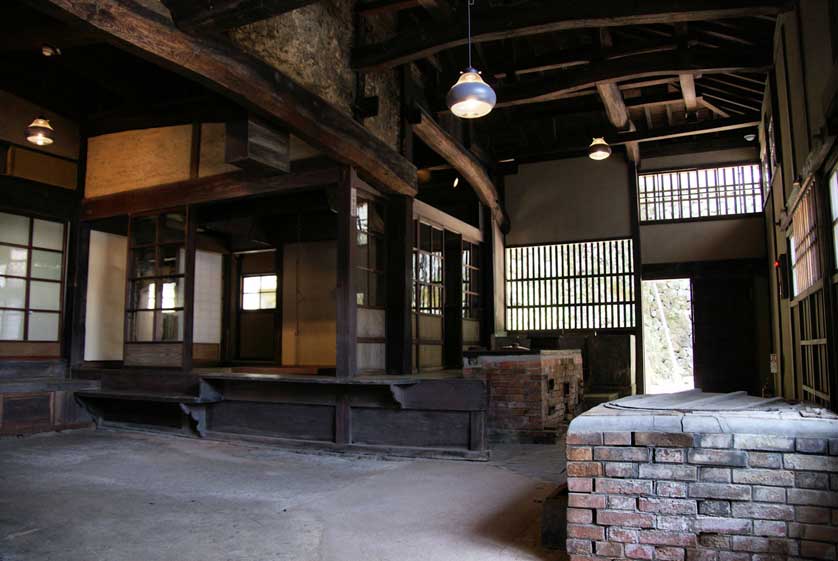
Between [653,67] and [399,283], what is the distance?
4.05 meters

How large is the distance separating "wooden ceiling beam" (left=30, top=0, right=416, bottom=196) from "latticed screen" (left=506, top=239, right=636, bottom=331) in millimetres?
4834

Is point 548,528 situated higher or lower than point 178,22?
lower

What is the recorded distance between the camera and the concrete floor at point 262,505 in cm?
357

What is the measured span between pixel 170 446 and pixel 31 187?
408cm

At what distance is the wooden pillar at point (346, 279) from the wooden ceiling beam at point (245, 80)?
0.33m

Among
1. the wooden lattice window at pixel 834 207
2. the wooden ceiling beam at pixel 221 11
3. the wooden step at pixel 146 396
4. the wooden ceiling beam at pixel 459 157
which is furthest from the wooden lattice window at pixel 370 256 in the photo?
the wooden lattice window at pixel 834 207

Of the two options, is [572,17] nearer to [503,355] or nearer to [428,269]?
[503,355]

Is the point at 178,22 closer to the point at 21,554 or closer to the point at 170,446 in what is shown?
the point at 21,554

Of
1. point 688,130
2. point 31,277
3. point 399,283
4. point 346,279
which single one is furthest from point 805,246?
point 31,277

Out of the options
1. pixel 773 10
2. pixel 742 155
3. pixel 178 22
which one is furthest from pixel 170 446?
pixel 742 155

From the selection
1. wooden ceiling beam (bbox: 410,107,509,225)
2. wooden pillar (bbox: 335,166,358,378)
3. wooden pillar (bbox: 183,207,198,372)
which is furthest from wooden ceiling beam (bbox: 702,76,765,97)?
wooden pillar (bbox: 183,207,198,372)

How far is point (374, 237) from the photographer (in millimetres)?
7566

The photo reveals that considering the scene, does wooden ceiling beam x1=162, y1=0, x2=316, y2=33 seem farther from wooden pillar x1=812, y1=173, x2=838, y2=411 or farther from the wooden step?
the wooden step

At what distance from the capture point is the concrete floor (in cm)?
357
